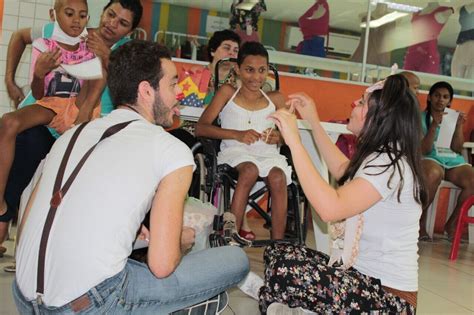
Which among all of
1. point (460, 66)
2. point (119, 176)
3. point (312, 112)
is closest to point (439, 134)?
point (460, 66)

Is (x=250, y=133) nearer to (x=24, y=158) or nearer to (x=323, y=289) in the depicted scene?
(x=24, y=158)

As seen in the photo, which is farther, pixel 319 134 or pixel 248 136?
pixel 248 136

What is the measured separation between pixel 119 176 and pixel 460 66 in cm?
524

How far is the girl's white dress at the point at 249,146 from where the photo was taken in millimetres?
2795

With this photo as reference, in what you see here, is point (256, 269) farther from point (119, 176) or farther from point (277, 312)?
point (119, 176)

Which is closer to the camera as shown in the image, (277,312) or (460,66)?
(277,312)

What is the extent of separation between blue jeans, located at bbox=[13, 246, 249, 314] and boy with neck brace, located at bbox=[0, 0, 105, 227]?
1289 millimetres

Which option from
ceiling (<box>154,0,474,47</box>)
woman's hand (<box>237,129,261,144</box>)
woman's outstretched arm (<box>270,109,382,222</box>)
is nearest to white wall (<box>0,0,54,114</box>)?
woman's hand (<box>237,129,261,144</box>)

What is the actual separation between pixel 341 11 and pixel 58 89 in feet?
14.1

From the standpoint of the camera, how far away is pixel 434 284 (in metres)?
3.11

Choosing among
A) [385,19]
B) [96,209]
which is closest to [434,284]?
[96,209]

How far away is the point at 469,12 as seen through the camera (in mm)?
5996

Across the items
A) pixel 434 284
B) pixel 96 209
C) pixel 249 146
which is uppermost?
pixel 249 146

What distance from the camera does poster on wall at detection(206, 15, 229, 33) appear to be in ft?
21.0
